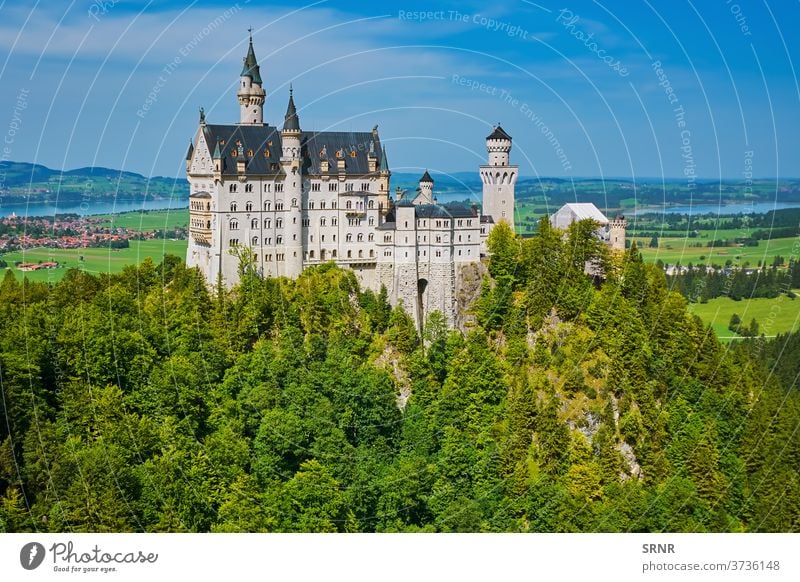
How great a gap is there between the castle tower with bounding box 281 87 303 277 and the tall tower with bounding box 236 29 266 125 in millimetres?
3870

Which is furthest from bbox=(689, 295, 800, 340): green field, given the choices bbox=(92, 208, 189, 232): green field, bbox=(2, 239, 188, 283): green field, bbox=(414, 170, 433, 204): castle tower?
bbox=(2, 239, 188, 283): green field

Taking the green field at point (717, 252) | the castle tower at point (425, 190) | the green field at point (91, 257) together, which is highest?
the castle tower at point (425, 190)

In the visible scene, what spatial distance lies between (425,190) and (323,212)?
7.93 metres

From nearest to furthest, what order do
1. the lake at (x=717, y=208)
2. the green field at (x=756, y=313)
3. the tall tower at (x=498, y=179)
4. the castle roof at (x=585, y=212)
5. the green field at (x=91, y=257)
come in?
the tall tower at (x=498, y=179)
the green field at (x=91, y=257)
the castle roof at (x=585, y=212)
the lake at (x=717, y=208)
the green field at (x=756, y=313)

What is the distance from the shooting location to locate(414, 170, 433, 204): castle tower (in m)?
78.3

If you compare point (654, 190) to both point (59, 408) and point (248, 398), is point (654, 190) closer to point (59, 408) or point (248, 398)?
point (248, 398)

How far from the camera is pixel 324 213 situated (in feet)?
266

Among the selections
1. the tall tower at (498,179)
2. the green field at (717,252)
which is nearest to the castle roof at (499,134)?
the tall tower at (498,179)

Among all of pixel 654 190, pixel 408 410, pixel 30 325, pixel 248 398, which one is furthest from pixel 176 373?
pixel 654 190

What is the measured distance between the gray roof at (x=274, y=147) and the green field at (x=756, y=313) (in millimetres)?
36621

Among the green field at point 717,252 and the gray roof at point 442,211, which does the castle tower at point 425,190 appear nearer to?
the gray roof at point 442,211

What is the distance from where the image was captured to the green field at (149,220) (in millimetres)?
94863

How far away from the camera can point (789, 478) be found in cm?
6694

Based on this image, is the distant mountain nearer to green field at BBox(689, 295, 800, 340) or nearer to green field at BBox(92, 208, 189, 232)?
green field at BBox(92, 208, 189, 232)
